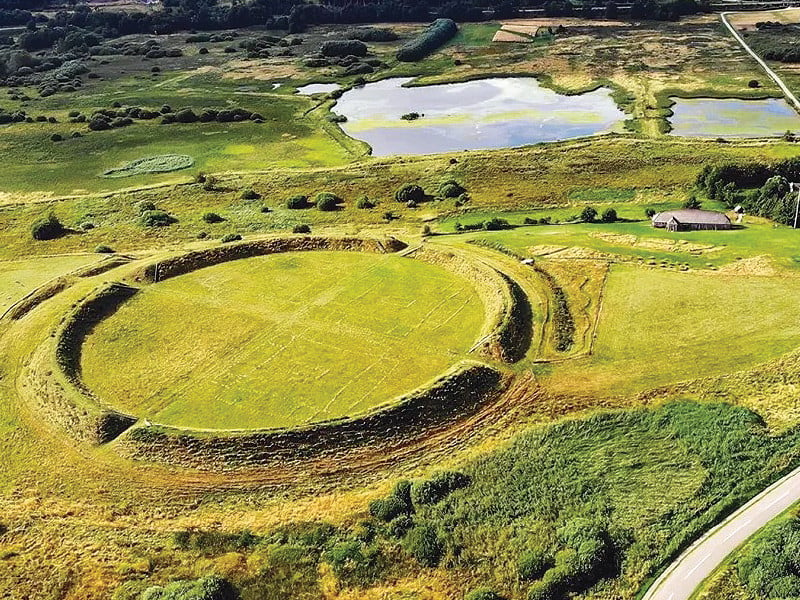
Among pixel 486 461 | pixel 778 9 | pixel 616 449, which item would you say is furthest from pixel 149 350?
pixel 778 9

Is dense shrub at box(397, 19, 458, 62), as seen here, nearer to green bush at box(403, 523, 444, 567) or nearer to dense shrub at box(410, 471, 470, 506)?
dense shrub at box(410, 471, 470, 506)

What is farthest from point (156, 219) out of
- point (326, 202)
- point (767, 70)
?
point (767, 70)

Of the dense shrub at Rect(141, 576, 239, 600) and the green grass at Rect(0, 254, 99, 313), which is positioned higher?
the green grass at Rect(0, 254, 99, 313)

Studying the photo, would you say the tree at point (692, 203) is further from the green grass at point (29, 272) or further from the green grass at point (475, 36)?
the green grass at point (475, 36)

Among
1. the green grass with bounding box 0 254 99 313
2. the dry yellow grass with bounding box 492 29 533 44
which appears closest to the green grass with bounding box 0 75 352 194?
the green grass with bounding box 0 254 99 313

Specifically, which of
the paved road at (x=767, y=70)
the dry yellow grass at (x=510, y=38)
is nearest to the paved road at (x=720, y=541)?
the paved road at (x=767, y=70)

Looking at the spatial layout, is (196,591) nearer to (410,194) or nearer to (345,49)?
(410,194)

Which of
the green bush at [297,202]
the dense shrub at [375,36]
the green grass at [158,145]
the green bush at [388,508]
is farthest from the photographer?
the dense shrub at [375,36]
